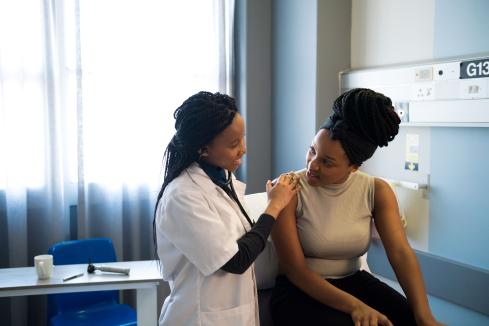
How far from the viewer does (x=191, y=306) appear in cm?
158

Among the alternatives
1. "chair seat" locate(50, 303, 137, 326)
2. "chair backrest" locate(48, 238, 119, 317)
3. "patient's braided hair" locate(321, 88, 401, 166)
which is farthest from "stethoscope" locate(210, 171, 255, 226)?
"chair backrest" locate(48, 238, 119, 317)

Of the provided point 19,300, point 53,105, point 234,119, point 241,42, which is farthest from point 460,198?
point 19,300

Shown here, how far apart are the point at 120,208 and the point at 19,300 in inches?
29.7

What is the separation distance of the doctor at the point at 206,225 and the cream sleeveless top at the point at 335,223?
0.59ft

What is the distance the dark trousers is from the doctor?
5.0 inches

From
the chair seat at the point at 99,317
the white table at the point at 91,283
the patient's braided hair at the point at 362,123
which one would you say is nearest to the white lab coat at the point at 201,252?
the patient's braided hair at the point at 362,123

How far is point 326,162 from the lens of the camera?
5.75ft

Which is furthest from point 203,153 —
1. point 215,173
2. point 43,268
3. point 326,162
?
point 43,268

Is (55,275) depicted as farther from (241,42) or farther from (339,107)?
(241,42)

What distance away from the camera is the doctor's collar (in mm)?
1638

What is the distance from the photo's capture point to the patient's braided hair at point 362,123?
168cm

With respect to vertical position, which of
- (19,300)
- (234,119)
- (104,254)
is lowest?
(19,300)

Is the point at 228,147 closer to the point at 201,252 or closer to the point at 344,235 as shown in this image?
the point at 201,252

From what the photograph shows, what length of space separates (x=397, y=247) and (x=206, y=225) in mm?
738
